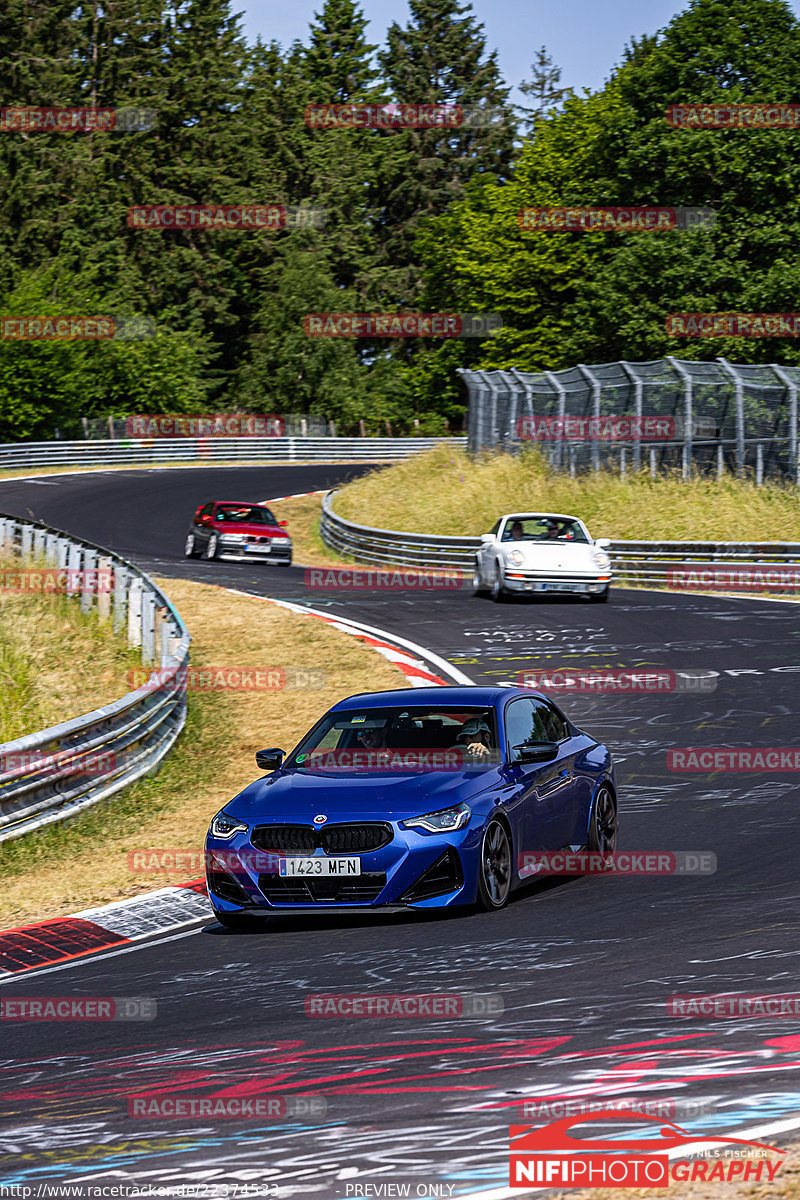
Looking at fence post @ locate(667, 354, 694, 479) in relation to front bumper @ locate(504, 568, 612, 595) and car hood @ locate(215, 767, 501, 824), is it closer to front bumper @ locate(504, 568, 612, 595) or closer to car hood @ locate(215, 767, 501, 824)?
front bumper @ locate(504, 568, 612, 595)

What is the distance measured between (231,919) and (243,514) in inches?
1063

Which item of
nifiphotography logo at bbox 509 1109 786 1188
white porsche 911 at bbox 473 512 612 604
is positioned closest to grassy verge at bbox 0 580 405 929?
white porsche 911 at bbox 473 512 612 604

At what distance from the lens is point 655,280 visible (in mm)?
49656

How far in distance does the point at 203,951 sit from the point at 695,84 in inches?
1841

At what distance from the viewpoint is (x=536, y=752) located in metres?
9.17

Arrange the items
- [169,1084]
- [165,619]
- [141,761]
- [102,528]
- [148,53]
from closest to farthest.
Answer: [169,1084] → [141,761] → [165,619] → [102,528] → [148,53]

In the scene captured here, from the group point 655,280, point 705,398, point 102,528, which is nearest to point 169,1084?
point 705,398

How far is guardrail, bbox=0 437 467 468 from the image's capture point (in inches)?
2267

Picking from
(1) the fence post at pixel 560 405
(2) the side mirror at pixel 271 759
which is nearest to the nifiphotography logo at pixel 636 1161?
(2) the side mirror at pixel 271 759

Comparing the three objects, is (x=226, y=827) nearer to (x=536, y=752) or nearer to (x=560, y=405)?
(x=536, y=752)

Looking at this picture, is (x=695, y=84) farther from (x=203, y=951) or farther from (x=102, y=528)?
(x=203, y=951)

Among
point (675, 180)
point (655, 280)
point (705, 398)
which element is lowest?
point (705, 398)

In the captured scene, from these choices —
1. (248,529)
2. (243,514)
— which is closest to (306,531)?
(243,514)

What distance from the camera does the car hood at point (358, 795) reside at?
853cm
